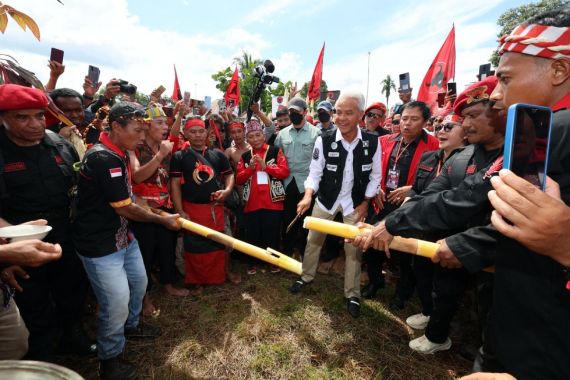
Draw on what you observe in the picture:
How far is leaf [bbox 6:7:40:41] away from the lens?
5.84ft

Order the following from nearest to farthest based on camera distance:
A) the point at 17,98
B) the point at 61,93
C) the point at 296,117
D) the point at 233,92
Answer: the point at 17,98 → the point at 61,93 → the point at 296,117 → the point at 233,92

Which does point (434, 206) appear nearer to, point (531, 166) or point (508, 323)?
point (508, 323)

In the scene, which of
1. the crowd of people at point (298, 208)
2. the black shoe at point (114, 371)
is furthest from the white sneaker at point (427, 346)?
the black shoe at point (114, 371)

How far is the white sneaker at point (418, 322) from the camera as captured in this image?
3.49m

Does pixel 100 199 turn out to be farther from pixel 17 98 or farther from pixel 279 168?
pixel 279 168

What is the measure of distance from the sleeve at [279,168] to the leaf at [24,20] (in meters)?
3.25

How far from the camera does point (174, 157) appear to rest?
412cm

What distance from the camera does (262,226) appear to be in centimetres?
488

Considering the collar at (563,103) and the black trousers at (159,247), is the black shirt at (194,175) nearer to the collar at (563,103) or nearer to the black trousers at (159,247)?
the black trousers at (159,247)

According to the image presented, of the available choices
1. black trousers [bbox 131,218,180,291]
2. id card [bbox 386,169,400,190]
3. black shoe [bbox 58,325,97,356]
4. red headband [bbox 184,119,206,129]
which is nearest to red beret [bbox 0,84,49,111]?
black trousers [bbox 131,218,180,291]

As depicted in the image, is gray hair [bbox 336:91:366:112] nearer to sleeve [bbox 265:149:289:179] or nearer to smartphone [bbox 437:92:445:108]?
sleeve [bbox 265:149:289:179]

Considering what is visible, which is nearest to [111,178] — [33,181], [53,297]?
[33,181]

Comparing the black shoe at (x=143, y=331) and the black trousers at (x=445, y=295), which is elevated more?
the black trousers at (x=445, y=295)

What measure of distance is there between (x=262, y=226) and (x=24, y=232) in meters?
3.37
